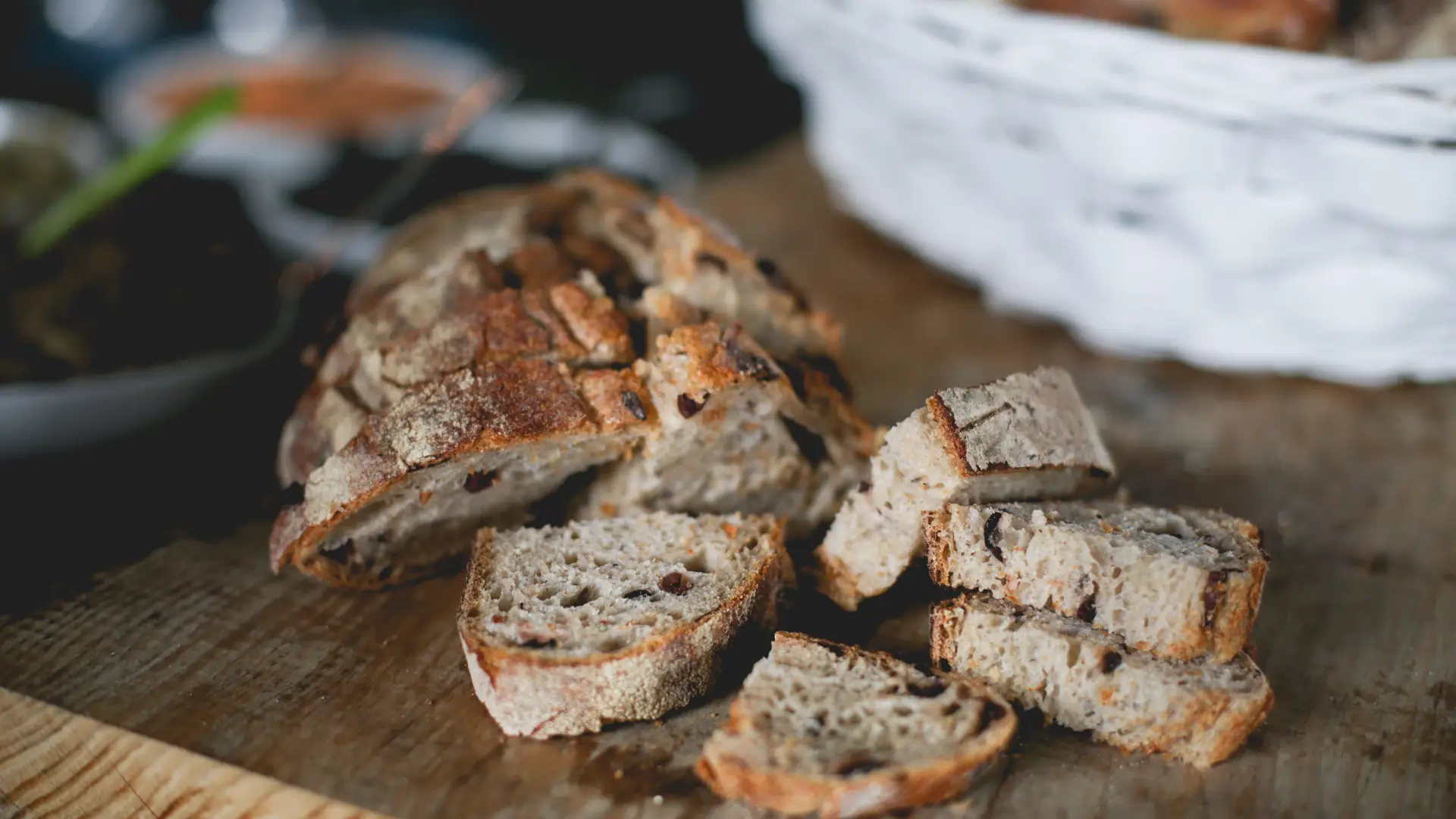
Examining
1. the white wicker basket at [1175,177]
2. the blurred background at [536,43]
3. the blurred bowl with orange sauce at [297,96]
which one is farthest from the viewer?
the blurred background at [536,43]

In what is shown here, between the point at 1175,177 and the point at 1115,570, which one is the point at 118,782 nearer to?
the point at 1115,570

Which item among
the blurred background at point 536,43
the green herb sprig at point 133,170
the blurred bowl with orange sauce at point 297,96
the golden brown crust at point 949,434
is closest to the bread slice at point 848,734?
the golden brown crust at point 949,434

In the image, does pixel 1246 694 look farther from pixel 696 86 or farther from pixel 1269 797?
pixel 696 86

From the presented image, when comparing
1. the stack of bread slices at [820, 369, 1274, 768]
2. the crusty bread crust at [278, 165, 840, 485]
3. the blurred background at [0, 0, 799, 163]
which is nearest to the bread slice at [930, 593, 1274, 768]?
the stack of bread slices at [820, 369, 1274, 768]

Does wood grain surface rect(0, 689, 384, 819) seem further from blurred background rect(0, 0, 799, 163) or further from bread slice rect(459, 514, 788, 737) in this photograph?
blurred background rect(0, 0, 799, 163)

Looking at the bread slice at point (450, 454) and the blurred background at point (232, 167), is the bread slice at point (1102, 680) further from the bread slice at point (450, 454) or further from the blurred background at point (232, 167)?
the blurred background at point (232, 167)
